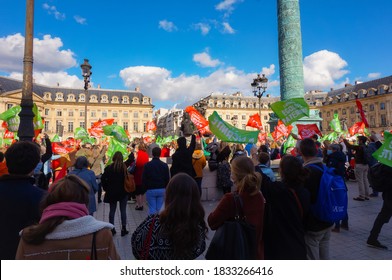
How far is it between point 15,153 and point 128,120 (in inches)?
3067

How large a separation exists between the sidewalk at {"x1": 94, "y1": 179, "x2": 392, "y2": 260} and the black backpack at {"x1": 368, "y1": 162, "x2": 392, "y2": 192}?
1.05 metres

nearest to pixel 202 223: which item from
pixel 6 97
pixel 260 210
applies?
pixel 260 210

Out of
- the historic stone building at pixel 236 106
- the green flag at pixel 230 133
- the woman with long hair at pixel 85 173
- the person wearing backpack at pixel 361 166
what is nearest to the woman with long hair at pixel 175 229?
the woman with long hair at pixel 85 173

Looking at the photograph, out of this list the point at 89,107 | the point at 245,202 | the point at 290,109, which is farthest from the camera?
the point at 89,107

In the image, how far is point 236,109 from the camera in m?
81.2

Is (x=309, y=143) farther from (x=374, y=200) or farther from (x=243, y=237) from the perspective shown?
(x=374, y=200)

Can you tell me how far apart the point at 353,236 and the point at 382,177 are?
140cm

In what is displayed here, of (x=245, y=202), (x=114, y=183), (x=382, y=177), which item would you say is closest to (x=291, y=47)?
(x=382, y=177)

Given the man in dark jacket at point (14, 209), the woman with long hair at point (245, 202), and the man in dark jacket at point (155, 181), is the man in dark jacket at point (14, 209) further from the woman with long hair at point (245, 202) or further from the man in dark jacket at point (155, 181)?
the man in dark jacket at point (155, 181)

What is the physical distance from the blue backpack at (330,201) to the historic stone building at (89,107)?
243 feet

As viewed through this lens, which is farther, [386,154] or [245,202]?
[386,154]

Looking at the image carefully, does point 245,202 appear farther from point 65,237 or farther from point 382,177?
point 382,177

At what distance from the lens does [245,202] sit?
256 centimetres

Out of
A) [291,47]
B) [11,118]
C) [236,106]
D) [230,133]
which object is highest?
[236,106]
